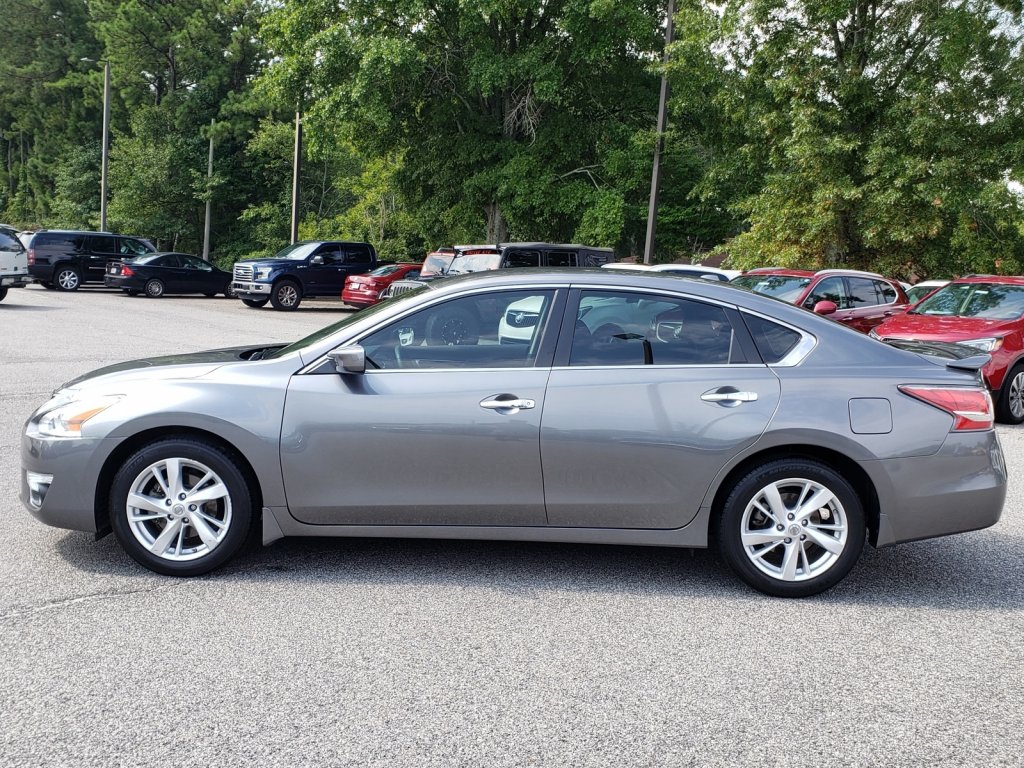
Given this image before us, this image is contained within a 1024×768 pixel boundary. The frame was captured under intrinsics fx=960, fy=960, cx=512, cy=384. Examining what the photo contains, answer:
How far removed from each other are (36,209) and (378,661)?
74020mm

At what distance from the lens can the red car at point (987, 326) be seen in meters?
10.3

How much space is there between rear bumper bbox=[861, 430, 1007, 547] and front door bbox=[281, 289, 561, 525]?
164 centimetres

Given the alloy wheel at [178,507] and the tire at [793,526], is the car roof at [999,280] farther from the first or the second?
the alloy wheel at [178,507]

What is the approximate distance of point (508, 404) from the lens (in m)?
4.54

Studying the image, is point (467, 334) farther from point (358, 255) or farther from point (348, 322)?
point (358, 255)

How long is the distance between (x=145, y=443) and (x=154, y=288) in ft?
84.4

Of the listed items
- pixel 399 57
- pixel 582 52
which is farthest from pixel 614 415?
pixel 582 52

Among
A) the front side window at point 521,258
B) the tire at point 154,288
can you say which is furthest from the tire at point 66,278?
the front side window at point 521,258

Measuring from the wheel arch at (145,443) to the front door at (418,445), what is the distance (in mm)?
198

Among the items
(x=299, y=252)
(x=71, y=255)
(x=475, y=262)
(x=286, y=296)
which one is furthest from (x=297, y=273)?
(x=475, y=262)

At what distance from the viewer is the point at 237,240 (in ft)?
177

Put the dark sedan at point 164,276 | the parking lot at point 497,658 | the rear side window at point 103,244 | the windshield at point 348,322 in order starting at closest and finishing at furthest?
the parking lot at point 497,658 → the windshield at point 348,322 → the dark sedan at point 164,276 → the rear side window at point 103,244

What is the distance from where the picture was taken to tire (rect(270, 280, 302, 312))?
26.3 meters

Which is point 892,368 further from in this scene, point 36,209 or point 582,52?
point 36,209
